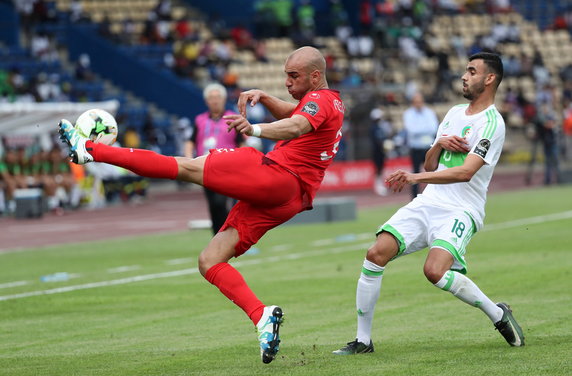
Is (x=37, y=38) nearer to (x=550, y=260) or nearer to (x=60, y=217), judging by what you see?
(x=60, y=217)

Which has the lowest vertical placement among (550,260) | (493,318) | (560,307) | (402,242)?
(550,260)

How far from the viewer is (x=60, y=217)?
1079 inches

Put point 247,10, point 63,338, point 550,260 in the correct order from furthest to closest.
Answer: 1. point 247,10
2. point 550,260
3. point 63,338

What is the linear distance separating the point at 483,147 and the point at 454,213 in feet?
1.73

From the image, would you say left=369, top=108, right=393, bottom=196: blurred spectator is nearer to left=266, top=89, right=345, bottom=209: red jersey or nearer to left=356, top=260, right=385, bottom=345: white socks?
left=356, top=260, right=385, bottom=345: white socks

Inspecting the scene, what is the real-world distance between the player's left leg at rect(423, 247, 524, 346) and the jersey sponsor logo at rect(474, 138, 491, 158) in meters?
0.73

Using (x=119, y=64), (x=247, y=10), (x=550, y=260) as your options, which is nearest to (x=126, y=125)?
(x=119, y=64)

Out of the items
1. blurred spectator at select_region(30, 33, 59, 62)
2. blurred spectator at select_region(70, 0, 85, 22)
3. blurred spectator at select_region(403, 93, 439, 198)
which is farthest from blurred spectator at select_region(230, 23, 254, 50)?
blurred spectator at select_region(403, 93, 439, 198)

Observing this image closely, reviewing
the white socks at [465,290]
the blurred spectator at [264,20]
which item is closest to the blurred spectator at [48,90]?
the blurred spectator at [264,20]

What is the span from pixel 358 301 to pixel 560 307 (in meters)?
2.74

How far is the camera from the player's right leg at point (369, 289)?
835cm

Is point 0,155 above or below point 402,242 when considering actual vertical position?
below

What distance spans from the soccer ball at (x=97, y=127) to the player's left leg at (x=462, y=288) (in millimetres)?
2401

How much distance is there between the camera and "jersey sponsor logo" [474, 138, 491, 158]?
8.32 meters
